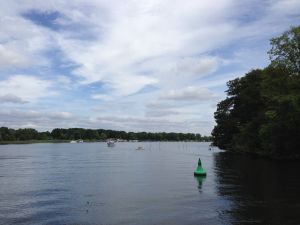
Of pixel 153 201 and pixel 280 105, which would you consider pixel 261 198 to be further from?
pixel 280 105

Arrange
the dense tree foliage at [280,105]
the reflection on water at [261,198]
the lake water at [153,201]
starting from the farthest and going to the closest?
1. the dense tree foliage at [280,105]
2. the lake water at [153,201]
3. the reflection on water at [261,198]

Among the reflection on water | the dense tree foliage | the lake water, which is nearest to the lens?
the reflection on water

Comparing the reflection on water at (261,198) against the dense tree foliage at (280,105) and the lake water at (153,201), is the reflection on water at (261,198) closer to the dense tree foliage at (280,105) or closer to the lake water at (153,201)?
the lake water at (153,201)

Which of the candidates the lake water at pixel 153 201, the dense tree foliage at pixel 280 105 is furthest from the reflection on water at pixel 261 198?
the dense tree foliage at pixel 280 105

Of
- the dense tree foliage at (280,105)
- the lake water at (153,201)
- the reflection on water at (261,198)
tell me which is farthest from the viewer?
the dense tree foliage at (280,105)

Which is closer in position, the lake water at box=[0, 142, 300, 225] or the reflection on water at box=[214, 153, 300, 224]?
the reflection on water at box=[214, 153, 300, 224]

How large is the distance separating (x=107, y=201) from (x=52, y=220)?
6.56 m

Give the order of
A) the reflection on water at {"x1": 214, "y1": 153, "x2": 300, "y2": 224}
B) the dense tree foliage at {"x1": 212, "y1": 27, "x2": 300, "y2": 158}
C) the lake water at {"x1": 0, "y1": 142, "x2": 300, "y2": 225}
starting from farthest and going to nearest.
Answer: the dense tree foliage at {"x1": 212, "y1": 27, "x2": 300, "y2": 158} → the lake water at {"x1": 0, "y1": 142, "x2": 300, "y2": 225} → the reflection on water at {"x1": 214, "y1": 153, "x2": 300, "y2": 224}

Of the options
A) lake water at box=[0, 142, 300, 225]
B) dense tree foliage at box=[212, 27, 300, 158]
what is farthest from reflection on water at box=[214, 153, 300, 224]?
dense tree foliage at box=[212, 27, 300, 158]

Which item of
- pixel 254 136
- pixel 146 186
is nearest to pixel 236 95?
pixel 254 136

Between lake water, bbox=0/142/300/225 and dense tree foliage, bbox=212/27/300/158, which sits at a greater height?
dense tree foliage, bbox=212/27/300/158

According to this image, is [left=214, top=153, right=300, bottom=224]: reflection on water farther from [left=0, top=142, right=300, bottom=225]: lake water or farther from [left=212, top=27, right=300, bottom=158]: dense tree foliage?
[left=212, top=27, right=300, bottom=158]: dense tree foliage

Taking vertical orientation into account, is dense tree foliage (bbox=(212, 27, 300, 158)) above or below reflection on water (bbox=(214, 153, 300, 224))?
above

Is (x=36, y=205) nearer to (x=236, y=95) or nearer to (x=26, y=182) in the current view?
(x=26, y=182)
